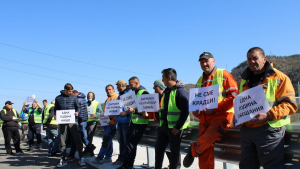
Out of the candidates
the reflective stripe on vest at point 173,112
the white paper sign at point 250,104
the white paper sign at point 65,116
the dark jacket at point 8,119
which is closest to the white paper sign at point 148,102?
the reflective stripe on vest at point 173,112

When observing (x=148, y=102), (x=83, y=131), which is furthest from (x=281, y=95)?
(x=83, y=131)

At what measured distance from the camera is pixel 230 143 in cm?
452

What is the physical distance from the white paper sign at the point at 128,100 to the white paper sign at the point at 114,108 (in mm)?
241

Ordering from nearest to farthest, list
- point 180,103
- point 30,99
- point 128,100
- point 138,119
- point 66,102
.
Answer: point 180,103 → point 138,119 → point 128,100 → point 66,102 → point 30,99

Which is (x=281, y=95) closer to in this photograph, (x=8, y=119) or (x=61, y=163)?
(x=61, y=163)

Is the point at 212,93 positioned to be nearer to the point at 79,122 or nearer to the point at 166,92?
the point at 166,92

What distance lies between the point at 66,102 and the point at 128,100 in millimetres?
2234

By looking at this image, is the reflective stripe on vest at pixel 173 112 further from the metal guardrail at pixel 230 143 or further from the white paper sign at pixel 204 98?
the white paper sign at pixel 204 98

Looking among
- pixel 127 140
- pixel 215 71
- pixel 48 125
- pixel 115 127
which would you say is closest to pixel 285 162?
pixel 215 71

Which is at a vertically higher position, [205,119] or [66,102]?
[66,102]

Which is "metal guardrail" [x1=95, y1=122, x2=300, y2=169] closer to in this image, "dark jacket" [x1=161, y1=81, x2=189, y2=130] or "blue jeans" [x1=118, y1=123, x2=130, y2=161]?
"blue jeans" [x1=118, y1=123, x2=130, y2=161]

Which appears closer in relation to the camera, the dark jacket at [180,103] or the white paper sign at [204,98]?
the white paper sign at [204,98]

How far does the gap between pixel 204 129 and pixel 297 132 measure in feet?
4.15

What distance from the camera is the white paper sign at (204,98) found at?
4070mm
